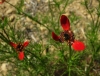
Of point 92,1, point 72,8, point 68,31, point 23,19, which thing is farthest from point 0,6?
point 68,31

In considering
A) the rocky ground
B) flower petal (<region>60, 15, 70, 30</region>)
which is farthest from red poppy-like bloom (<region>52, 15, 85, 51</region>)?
the rocky ground

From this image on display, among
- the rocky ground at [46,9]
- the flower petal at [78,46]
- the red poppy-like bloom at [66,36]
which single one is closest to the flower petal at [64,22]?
the red poppy-like bloom at [66,36]

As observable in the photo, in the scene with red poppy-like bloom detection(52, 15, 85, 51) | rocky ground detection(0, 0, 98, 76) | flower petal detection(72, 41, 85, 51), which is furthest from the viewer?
rocky ground detection(0, 0, 98, 76)

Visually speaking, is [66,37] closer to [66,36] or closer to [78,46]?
[66,36]

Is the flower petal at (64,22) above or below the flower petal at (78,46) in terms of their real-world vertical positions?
above

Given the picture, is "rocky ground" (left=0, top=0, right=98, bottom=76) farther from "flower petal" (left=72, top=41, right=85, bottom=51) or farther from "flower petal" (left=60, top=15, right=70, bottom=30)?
"flower petal" (left=72, top=41, right=85, bottom=51)

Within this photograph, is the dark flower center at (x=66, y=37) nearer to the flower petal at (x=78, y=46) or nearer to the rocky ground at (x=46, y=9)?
the flower petal at (x=78, y=46)

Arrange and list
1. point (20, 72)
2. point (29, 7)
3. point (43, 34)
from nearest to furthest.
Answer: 1. point (20, 72)
2. point (43, 34)
3. point (29, 7)

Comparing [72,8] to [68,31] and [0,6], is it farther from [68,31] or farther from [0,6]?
[68,31]

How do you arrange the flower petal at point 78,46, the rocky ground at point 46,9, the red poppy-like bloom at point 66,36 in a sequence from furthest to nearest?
the rocky ground at point 46,9
the red poppy-like bloom at point 66,36
the flower petal at point 78,46

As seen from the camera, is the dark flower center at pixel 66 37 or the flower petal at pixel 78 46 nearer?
the flower petal at pixel 78 46

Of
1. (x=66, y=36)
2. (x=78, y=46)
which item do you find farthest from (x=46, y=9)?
(x=78, y=46)
